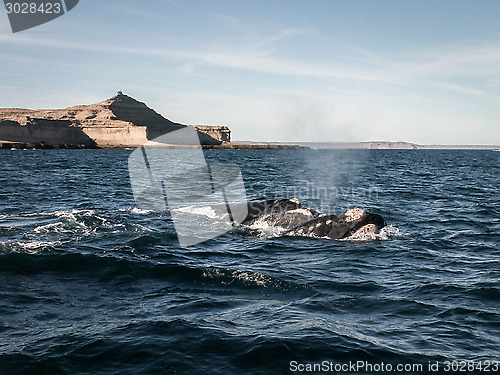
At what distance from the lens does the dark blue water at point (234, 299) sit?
6934mm

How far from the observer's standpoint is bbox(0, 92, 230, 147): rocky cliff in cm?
12406

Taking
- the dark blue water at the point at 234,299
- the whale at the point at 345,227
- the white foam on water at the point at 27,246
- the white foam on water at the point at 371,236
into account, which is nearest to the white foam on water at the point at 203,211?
the dark blue water at the point at 234,299

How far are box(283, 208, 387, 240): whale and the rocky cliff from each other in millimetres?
124567

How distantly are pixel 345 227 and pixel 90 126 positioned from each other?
152m

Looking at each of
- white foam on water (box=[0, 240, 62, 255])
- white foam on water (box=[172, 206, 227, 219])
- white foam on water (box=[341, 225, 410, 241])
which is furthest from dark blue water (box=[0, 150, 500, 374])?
white foam on water (box=[172, 206, 227, 219])

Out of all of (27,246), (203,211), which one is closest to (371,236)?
(203,211)

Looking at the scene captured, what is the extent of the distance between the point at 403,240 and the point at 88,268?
10323 mm

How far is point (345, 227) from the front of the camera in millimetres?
15320

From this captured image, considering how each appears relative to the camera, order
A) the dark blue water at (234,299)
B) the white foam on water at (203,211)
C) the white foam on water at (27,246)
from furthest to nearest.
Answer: the white foam on water at (203,211) → the white foam on water at (27,246) → the dark blue water at (234,299)

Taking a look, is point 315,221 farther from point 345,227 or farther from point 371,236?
point 371,236

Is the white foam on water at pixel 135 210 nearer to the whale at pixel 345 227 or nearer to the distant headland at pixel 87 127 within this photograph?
the whale at pixel 345 227

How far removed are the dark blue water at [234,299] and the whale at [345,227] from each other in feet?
1.91

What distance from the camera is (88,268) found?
445 inches
